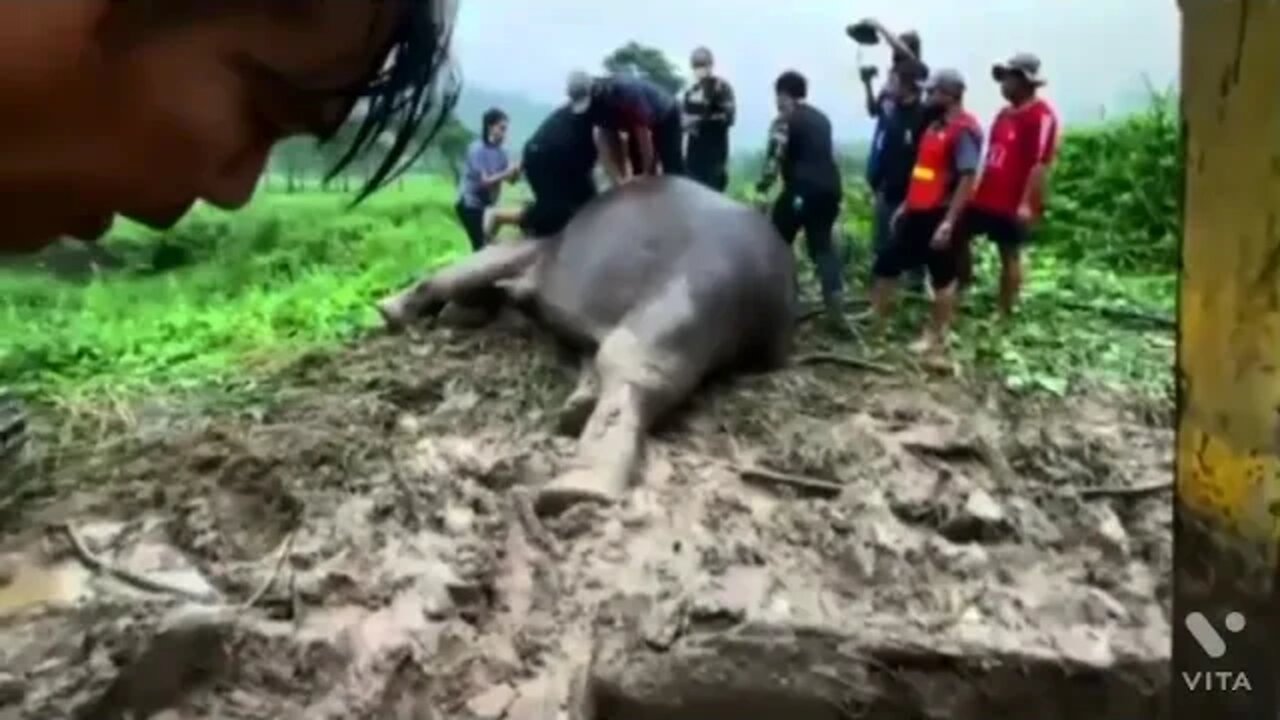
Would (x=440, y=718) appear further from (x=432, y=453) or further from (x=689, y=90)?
(x=689, y=90)

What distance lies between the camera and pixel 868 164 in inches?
42.8

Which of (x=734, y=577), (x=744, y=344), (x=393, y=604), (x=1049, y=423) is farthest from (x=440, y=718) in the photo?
(x=1049, y=423)

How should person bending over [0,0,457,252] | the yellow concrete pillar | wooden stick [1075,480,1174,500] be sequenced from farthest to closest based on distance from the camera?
wooden stick [1075,480,1174,500], the yellow concrete pillar, person bending over [0,0,457,252]

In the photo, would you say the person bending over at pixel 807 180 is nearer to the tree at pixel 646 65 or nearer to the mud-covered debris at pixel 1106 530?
the tree at pixel 646 65

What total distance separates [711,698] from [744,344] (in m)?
0.22

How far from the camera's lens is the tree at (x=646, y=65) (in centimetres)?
107

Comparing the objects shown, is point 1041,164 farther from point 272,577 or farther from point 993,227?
point 272,577

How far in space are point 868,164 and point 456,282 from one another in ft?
0.86

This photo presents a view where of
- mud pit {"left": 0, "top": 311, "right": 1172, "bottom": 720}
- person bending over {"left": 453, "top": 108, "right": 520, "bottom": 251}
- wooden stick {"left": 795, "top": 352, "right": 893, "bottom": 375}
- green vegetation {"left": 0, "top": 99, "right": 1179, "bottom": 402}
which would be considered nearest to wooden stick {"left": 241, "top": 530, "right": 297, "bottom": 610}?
mud pit {"left": 0, "top": 311, "right": 1172, "bottom": 720}

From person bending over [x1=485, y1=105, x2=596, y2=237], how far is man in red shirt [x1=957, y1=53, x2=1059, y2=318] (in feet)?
0.76

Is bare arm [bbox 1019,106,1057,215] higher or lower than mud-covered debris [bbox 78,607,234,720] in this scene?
higher

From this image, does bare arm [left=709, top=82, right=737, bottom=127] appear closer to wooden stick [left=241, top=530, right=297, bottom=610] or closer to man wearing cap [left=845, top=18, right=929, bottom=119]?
man wearing cap [left=845, top=18, right=929, bottom=119]

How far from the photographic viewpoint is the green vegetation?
1.07 m

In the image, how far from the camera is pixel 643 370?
1.13 m
